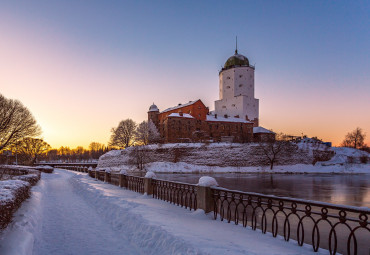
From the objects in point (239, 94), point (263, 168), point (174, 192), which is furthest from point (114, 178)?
point (239, 94)

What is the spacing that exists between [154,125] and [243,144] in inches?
1040

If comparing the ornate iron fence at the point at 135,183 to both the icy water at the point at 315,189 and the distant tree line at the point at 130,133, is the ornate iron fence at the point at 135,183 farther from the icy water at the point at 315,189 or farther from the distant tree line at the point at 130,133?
the distant tree line at the point at 130,133

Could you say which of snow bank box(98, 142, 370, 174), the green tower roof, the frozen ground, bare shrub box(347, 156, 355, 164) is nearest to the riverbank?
snow bank box(98, 142, 370, 174)

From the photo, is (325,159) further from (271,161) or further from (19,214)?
(19,214)

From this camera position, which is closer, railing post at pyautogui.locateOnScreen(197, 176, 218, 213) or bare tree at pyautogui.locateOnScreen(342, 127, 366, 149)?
railing post at pyautogui.locateOnScreen(197, 176, 218, 213)

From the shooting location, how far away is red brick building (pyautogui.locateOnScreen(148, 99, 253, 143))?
61500 millimetres

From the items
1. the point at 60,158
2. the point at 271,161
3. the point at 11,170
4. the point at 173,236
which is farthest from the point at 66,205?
the point at 60,158

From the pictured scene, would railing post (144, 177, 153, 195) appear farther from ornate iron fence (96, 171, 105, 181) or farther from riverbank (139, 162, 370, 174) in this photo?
riverbank (139, 162, 370, 174)

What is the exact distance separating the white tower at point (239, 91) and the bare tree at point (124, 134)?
29.1 m

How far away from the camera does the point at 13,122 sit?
1278 inches

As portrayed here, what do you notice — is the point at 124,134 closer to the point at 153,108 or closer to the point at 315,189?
the point at 153,108

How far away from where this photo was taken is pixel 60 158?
465ft

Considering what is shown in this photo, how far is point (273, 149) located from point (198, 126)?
20.4m

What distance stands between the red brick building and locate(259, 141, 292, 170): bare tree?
6.79m
